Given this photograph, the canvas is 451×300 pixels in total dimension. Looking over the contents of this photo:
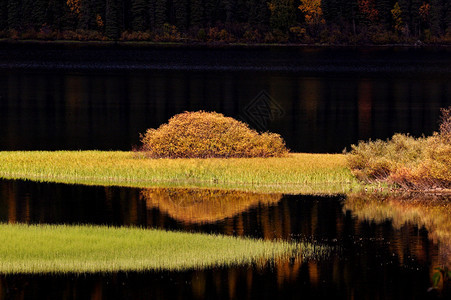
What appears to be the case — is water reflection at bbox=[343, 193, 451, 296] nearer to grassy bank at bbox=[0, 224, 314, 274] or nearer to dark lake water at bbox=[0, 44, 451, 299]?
dark lake water at bbox=[0, 44, 451, 299]

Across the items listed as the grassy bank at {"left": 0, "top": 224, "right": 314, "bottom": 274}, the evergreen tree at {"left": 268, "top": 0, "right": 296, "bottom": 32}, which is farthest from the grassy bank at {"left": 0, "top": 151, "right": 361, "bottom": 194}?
the evergreen tree at {"left": 268, "top": 0, "right": 296, "bottom": 32}

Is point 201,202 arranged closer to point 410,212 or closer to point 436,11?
point 410,212

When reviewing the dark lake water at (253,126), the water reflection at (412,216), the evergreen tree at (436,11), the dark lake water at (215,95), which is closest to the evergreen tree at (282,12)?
the evergreen tree at (436,11)

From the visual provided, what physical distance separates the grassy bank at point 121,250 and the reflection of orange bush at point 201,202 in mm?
3036

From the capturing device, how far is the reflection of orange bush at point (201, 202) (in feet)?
92.1

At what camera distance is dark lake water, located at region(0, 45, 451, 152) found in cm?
6131

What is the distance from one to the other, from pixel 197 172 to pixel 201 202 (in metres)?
4.55

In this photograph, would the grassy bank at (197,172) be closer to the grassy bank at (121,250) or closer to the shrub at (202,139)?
the shrub at (202,139)

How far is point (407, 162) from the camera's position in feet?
110

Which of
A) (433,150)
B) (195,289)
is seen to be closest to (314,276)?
(195,289)

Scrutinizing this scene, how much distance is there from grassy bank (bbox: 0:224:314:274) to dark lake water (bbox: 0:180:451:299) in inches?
23.1

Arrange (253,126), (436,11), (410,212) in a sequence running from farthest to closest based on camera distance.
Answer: (436,11) < (253,126) < (410,212)

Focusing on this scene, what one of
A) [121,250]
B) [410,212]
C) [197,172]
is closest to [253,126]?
[197,172]

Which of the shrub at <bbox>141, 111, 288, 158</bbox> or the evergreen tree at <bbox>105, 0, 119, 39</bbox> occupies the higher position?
the evergreen tree at <bbox>105, 0, 119, 39</bbox>
